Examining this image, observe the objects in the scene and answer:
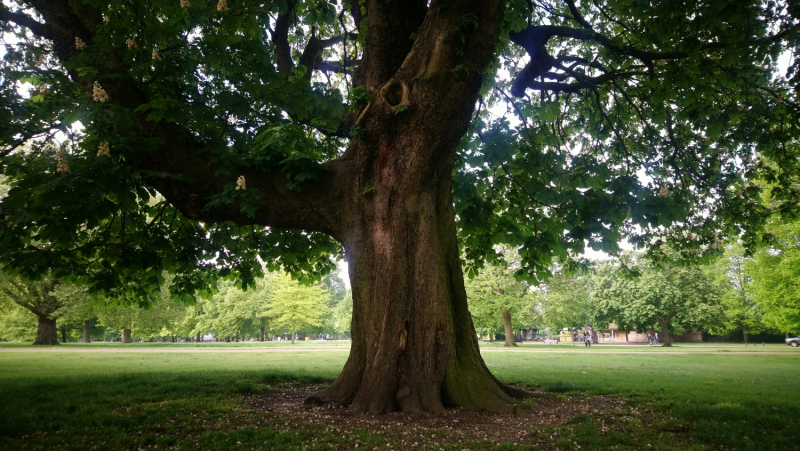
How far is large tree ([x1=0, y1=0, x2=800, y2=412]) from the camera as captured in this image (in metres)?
5.63

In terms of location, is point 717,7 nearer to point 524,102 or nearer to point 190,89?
point 524,102

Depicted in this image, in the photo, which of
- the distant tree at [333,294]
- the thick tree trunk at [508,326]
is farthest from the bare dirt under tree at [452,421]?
the distant tree at [333,294]

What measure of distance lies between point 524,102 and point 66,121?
7760 millimetres

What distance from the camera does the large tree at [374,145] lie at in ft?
18.5

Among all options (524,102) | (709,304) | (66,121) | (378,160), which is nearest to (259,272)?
(378,160)

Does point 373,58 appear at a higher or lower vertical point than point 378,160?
higher

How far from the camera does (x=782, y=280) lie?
22.2 m

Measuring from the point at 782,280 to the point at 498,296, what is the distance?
1840cm

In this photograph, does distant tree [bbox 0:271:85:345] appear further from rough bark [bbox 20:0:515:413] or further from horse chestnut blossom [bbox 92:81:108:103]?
horse chestnut blossom [bbox 92:81:108:103]

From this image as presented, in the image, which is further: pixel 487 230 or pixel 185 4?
pixel 487 230

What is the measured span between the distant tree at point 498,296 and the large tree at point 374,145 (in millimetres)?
25898

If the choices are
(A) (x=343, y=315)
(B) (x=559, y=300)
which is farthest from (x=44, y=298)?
(B) (x=559, y=300)

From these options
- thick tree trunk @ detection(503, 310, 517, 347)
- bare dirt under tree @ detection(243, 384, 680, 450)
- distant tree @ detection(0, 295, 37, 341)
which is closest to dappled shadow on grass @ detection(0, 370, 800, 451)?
bare dirt under tree @ detection(243, 384, 680, 450)

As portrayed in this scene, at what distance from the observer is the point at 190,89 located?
7281 mm
